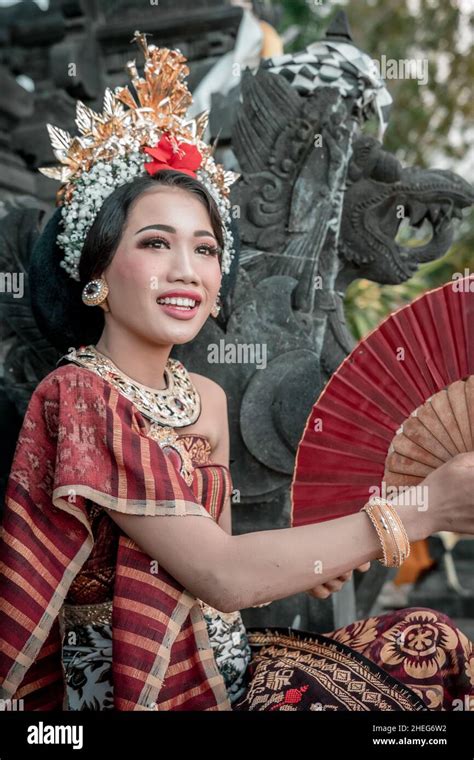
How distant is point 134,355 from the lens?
224 centimetres

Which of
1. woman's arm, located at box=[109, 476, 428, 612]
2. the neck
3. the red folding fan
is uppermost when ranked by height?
the neck

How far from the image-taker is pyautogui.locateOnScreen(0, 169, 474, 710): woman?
76.0 inches

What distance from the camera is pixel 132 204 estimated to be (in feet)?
7.16

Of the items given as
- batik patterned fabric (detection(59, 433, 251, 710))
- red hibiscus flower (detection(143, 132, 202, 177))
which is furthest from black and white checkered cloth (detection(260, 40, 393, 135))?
batik patterned fabric (detection(59, 433, 251, 710))

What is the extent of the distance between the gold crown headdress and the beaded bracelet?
898mm

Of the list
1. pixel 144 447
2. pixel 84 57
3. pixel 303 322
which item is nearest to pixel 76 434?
pixel 144 447

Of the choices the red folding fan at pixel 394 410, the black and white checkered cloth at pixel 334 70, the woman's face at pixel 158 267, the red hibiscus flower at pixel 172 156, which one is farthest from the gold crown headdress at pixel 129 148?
the black and white checkered cloth at pixel 334 70

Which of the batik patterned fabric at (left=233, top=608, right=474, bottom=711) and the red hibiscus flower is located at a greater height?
the red hibiscus flower

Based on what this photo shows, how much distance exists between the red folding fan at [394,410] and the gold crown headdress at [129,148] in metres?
0.57

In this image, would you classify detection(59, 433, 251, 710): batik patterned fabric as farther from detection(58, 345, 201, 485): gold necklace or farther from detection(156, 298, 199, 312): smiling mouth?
detection(156, 298, 199, 312): smiling mouth

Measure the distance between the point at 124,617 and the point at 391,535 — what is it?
2.01 feet

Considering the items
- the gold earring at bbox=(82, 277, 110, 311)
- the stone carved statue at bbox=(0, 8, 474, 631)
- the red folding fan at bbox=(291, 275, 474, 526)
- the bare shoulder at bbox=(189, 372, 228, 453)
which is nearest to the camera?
the red folding fan at bbox=(291, 275, 474, 526)

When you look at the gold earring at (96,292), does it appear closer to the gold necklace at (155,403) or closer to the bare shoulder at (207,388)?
the gold necklace at (155,403)

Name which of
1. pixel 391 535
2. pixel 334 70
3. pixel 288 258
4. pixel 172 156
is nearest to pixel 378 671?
pixel 391 535
